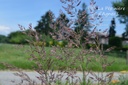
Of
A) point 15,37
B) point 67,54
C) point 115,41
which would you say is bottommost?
point 67,54

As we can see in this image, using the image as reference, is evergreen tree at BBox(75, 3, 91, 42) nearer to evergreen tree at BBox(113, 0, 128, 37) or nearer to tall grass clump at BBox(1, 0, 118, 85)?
tall grass clump at BBox(1, 0, 118, 85)

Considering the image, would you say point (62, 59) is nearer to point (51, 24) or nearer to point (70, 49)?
point (70, 49)

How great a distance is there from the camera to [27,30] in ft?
8.55

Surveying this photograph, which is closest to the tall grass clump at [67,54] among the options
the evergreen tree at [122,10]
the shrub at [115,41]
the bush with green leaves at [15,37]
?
the evergreen tree at [122,10]

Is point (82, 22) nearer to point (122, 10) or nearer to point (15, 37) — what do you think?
point (122, 10)

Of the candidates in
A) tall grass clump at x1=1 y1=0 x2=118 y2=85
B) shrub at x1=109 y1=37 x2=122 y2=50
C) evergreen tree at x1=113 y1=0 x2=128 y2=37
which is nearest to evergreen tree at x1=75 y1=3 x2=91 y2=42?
tall grass clump at x1=1 y1=0 x2=118 y2=85

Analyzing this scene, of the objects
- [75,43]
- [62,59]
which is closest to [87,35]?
[75,43]

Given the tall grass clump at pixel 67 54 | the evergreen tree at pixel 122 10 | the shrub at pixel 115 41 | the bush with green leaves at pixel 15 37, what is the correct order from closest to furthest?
the tall grass clump at pixel 67 54
the evergreen tree at pixel 122 10
the bush with green leaves at pixel 15 37
the shrub at pixel 115 41

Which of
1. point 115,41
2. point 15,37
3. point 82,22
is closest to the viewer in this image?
point 82,22

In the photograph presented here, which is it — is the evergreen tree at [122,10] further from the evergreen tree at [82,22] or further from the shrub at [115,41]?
the evergreen tree at [82,22]

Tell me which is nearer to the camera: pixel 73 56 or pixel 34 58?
pixel 34 58

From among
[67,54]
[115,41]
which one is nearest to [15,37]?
[115,41]

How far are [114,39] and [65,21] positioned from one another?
33947 mm

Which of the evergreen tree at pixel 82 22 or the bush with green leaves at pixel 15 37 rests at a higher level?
the bush with green leaves at pixel 15 37
